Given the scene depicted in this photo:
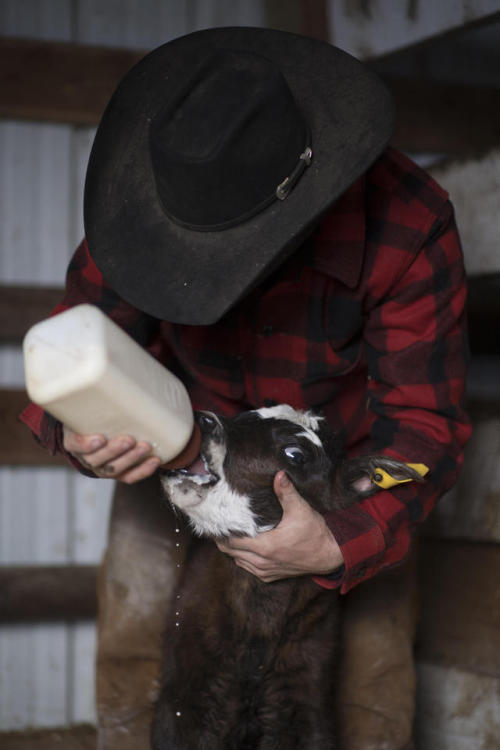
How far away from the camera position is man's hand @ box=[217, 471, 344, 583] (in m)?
2.28

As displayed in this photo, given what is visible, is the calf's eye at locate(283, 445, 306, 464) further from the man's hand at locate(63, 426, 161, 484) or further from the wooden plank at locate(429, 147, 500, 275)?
the wooden plank at locate(429, 147, 500, 275)

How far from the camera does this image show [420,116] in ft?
16.5

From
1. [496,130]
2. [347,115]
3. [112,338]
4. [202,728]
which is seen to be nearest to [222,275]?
[112,338]

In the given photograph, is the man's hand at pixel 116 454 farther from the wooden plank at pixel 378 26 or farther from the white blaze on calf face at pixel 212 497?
the wooden plank at pixel 378 26

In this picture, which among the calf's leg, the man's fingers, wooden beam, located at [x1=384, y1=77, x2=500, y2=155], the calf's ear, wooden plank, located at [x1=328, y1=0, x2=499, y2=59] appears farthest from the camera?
wooden beam, located at [x1=384, y1=77, x2=500, y2=155]

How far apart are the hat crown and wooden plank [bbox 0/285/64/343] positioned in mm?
2893

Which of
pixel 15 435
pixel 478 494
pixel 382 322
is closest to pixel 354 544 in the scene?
pixel 382 322

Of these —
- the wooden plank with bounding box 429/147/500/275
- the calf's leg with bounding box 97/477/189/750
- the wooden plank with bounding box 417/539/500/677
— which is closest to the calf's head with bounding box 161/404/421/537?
the calf's leg with bounding box 97/477/189/750

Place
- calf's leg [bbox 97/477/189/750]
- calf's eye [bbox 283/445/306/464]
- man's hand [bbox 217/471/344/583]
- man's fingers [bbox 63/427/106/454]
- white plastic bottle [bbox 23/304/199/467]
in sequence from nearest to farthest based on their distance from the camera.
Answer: white plastic bottle [bbox 23/304/199/467]
man's fingers [bbox 63/427/106/454]
man's hand [bbox 217/471/344/583]
calf's eye [bbox 283/445/306/464]
calf's leg [bbox 97/477/189/750]

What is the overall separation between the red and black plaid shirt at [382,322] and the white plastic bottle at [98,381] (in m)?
0.69

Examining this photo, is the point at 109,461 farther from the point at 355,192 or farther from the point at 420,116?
the point at 420,116

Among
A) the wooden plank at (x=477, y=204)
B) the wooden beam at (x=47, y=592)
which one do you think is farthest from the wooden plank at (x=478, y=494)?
the wooden beam at (x=47, y=592)

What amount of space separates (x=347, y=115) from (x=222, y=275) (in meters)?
0.57

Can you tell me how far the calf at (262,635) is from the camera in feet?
8.11
